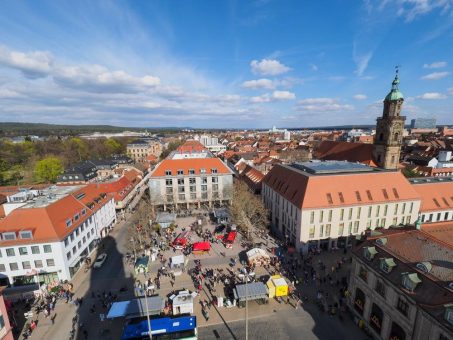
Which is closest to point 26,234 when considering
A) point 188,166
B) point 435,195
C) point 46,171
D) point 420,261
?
point 188,166

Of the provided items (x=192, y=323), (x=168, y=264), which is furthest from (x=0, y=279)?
(x=192, y=323)

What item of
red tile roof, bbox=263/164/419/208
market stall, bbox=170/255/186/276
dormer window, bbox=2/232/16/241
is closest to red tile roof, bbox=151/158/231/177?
red tile roof, bbox=263/164/419/208

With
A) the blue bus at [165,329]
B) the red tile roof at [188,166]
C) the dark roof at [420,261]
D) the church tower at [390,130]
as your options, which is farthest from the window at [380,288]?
the church tower at [390,130]

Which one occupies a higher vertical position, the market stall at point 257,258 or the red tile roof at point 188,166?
the red tile roof at point 188,166

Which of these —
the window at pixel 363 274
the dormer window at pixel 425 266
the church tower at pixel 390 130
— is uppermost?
the church tower at pixel 390 130

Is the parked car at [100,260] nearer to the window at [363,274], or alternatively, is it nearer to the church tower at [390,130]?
the window at [363,274]
